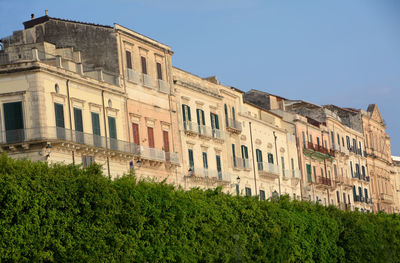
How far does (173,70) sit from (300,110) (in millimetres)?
32880

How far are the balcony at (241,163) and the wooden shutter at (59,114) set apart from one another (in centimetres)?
1945

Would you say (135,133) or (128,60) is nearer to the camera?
Answer: (135,133)

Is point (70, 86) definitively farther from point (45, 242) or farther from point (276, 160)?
point (276, 160)

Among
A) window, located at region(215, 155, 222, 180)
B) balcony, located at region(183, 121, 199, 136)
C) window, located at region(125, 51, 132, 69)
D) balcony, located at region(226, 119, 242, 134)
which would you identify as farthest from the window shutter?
balcony, located at region(226, 119, 242, 134)

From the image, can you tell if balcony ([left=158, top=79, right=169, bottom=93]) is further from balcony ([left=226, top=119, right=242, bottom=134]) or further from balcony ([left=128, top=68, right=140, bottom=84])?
balcony ([left=226, top=119, right=242, bottom=134])

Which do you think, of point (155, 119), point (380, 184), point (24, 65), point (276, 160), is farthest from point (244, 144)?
point (380, 184)

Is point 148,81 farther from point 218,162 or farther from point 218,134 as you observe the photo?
point 218,162

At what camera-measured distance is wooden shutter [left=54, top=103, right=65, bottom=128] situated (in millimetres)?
46812

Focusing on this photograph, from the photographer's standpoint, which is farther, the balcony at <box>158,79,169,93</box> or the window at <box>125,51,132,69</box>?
the balcony at <box>158,79,169,93</box>

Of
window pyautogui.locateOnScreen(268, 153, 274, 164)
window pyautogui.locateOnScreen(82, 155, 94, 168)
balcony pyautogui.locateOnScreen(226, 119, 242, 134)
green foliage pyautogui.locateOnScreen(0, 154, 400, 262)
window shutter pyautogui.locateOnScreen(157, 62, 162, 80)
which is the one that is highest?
window shutter pyautogui.locateOnScreen(157, 62, 162, 80)

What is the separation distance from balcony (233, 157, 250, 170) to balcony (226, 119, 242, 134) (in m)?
1.85

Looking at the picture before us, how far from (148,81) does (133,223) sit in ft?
57.6

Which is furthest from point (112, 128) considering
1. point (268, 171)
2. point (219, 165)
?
point (268, 171)

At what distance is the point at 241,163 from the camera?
6531 centimetres
